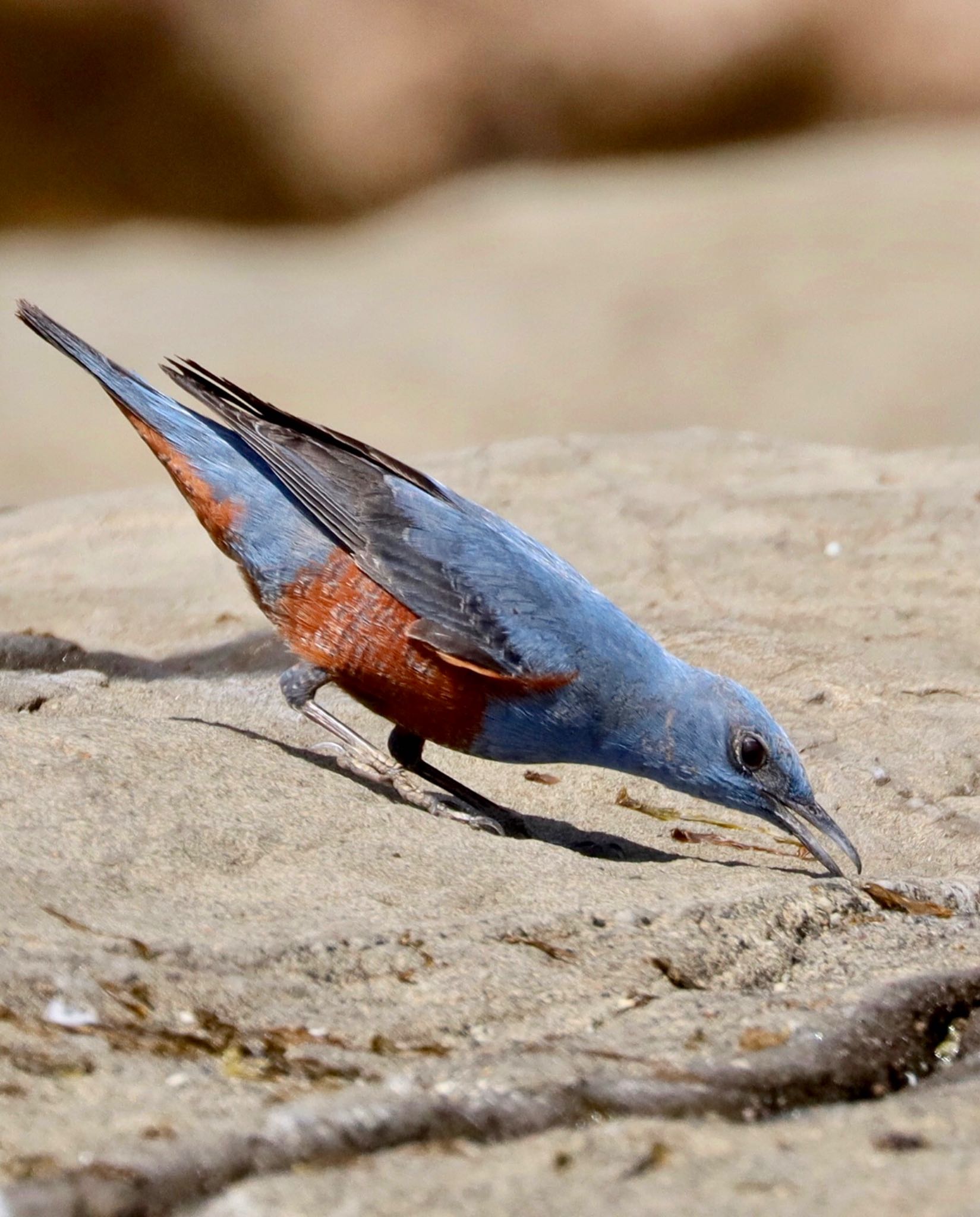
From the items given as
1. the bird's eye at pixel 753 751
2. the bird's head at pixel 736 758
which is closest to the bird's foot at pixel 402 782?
the bird's head at pixel 736 758

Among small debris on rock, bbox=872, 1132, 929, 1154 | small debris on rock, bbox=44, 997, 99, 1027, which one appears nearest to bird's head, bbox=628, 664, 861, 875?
small debris on rock, bbox=872, 1132, 929, 1154

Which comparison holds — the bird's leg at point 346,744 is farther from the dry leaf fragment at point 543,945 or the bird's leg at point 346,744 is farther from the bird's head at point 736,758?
the dry leaf fragment at point 543,945

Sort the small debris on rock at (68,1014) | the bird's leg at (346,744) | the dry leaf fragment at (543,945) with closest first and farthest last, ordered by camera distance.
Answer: the small debris on rock at (68,1014) < the dry leaf fragment at (543,945) < the bird's leg at (346,744)

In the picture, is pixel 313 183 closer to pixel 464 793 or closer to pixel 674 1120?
pixel 464 793

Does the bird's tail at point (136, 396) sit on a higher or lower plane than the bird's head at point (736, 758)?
higher

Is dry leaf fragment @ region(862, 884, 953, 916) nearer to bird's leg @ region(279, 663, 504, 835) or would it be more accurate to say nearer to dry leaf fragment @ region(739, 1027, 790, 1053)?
dry leaf fragment @ region(739, 1027, 790, 1053)

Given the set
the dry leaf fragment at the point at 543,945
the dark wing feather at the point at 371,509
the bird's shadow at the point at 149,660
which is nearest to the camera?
the dry leaf fragment at the point at 543,945

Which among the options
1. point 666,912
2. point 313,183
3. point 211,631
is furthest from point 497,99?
point 666,912
